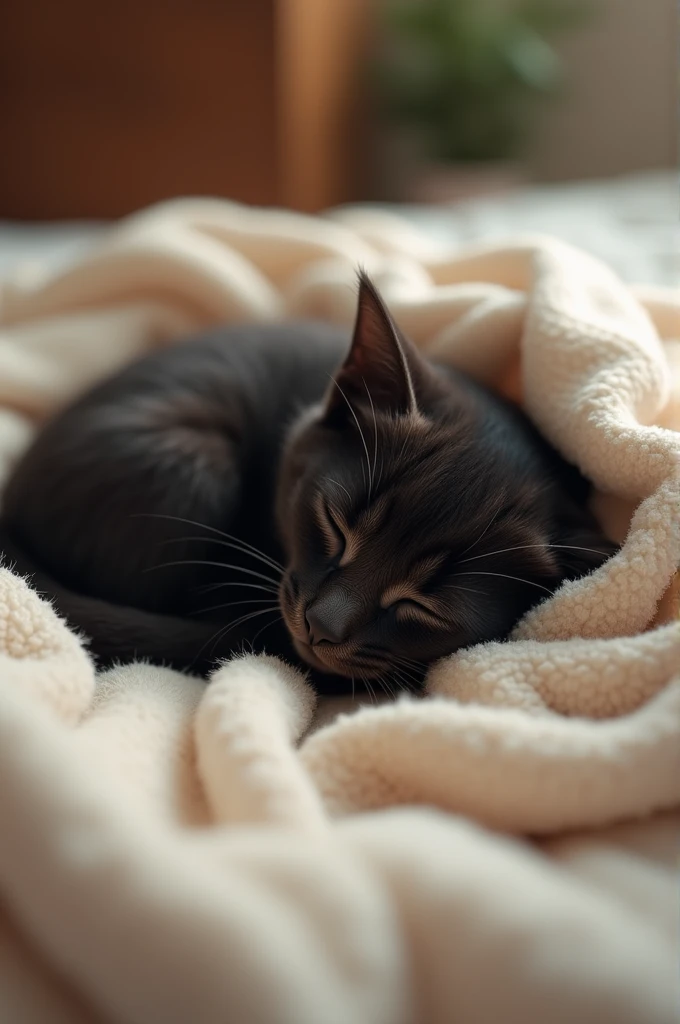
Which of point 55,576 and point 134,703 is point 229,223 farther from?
point 134,703

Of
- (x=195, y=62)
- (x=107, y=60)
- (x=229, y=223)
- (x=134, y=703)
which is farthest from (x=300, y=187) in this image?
(x=134, y=703)

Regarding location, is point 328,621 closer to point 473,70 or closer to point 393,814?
point 393,814

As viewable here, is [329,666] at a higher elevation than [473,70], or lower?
lower

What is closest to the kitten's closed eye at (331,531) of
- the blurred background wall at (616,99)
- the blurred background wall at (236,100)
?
the blurred background wall at (236,100)

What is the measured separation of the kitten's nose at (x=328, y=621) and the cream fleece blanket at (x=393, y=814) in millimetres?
62

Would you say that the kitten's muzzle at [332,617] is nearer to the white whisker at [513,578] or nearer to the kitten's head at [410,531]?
the kitten's head at [410,531]

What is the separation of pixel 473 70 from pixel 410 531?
3.21m

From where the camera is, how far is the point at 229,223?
1.69m

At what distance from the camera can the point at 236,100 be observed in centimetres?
352

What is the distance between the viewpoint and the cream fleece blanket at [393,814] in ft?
1.70

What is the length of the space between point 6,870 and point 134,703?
229mm

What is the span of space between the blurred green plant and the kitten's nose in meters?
3.24

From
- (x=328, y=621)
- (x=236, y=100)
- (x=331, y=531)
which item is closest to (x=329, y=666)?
(x=328, y=621)

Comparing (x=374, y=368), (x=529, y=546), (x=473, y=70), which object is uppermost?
(x=473, y=70)
